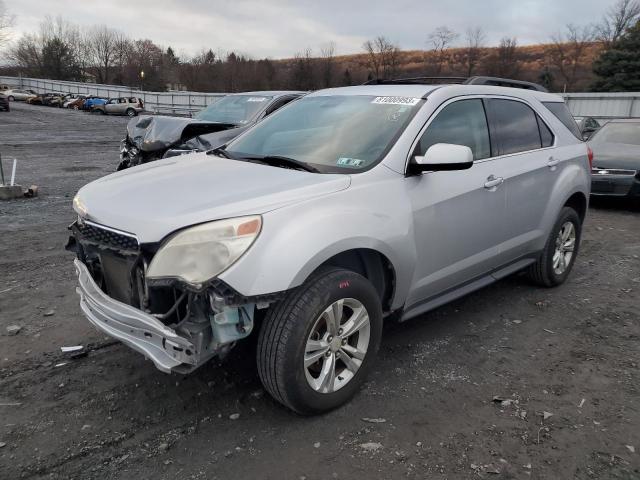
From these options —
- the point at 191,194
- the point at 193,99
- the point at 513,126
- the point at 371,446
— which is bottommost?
the point at 371,446

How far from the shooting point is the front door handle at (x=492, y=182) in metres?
3.82

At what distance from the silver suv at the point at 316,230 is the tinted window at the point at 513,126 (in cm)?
2

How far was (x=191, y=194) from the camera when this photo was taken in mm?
2871

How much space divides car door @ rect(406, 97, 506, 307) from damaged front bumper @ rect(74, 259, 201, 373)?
1536 mm

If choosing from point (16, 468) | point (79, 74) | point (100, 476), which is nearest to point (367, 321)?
point (100, 476)

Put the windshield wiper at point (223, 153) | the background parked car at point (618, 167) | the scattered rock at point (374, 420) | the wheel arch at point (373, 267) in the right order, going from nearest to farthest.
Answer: the scattered rock at point (374, 420) < the wheel arch at point (373, 267) < the windshield wiper at point (223, 153) < the background parked car at point (618, 167)

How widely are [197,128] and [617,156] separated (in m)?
7.24

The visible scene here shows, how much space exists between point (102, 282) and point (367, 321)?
158 centimetres

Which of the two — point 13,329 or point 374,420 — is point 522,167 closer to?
point 374,420

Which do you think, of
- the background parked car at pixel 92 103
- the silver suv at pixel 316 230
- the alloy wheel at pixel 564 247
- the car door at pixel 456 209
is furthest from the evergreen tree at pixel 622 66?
the silver suv at pixel 316 230

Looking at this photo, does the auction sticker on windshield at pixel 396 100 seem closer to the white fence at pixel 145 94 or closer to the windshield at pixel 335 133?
the windshield at pixel 335 133

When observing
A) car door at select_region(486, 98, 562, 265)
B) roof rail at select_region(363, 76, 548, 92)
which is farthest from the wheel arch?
roof rail at select_region(363, 76, 548, 92)

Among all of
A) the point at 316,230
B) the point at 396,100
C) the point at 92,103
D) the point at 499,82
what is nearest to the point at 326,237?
the point at 316,230

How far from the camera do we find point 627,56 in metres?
42.1
